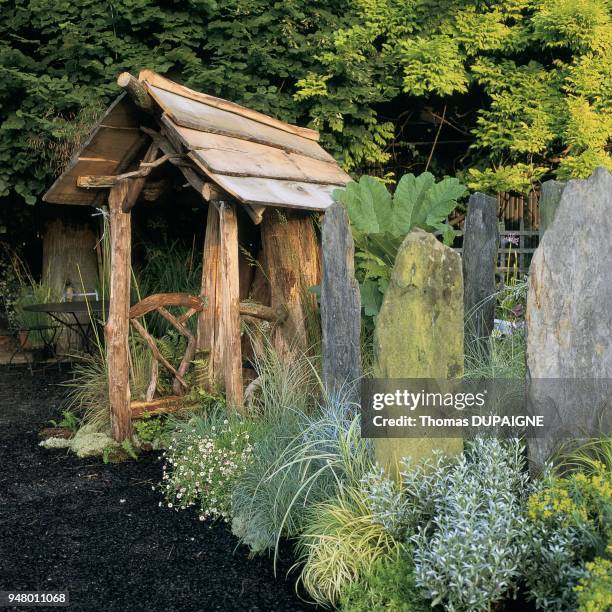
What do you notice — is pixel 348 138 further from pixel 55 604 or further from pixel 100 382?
pixel 55 604

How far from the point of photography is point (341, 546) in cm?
341

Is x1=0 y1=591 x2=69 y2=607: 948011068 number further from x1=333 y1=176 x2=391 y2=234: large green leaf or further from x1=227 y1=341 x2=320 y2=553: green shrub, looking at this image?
x1=333 y1=176 x2=391 y2=234: large green leaf

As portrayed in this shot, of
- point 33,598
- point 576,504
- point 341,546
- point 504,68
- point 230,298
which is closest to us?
point 576,504

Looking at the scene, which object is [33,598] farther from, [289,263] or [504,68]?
[504,68]

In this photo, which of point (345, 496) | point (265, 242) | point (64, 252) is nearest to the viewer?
point (345, 496)

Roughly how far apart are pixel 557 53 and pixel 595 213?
6.42 m

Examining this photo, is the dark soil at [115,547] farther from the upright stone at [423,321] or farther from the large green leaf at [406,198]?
the large green leaf at [406,198]

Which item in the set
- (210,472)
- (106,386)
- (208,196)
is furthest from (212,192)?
(106,386)

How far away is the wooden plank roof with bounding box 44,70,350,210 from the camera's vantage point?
5121mm

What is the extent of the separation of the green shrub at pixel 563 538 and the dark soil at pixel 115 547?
3.55 feet

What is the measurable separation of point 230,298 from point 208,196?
0.72 metres

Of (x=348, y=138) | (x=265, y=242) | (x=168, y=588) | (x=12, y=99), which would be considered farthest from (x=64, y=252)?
(x=168, y=588)

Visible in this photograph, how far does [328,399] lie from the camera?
452cm

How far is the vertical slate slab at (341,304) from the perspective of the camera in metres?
4.61
